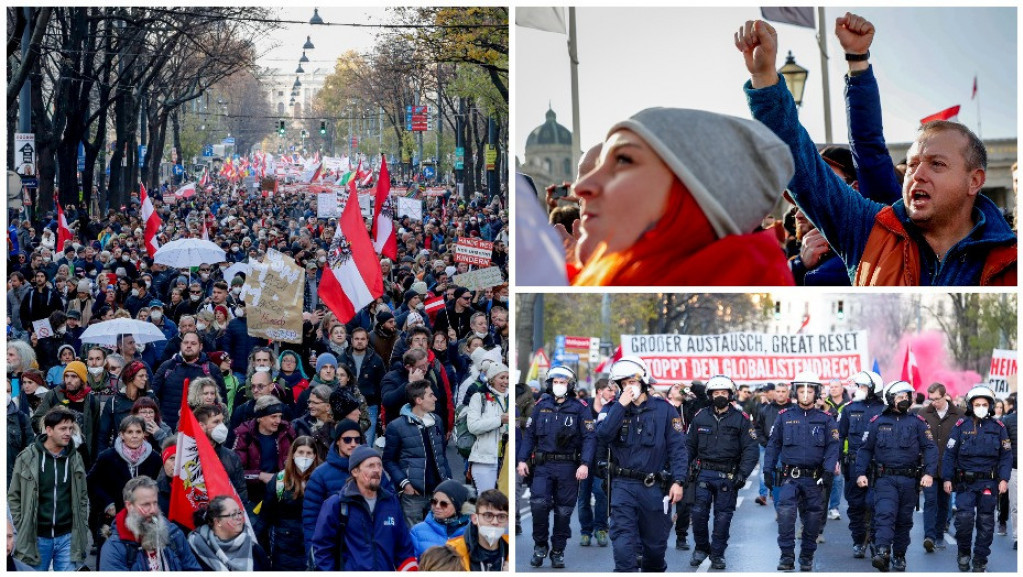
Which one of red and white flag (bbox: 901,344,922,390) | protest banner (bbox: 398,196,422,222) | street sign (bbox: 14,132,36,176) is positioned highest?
street sign (bbox: 14,132,36,176)

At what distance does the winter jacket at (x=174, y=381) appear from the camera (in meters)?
10.8

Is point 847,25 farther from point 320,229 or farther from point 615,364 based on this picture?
point 320,229

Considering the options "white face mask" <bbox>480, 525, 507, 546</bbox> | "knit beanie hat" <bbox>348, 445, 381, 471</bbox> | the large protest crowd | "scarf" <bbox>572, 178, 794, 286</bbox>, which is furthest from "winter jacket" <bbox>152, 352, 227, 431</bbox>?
"scarf" <bbox>572, 178, 794, 286</bbox>

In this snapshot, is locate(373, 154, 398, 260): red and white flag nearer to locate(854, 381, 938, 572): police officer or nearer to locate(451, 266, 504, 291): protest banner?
locate(451, 266, 504, 291): protest banner

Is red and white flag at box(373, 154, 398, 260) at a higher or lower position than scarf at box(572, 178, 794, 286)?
higher

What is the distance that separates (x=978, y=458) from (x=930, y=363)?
92 centimetres

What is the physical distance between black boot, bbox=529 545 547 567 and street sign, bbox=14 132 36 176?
1710 centimetres

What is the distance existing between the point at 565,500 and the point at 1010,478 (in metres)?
3.50

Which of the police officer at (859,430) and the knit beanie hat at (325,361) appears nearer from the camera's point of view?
the police officer at (859,430)

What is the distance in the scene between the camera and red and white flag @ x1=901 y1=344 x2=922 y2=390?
999 cm

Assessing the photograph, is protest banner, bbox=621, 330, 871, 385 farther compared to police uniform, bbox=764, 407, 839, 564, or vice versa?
police uniform, bbox=764, 407, 839, 564

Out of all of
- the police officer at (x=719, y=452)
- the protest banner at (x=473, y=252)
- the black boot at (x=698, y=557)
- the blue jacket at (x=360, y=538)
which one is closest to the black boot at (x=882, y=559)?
the police officer at (x=719, y=452)

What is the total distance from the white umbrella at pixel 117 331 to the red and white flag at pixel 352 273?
1.92 meters

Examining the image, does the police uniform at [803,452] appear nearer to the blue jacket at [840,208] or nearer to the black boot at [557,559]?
the black boot at [557,559]
